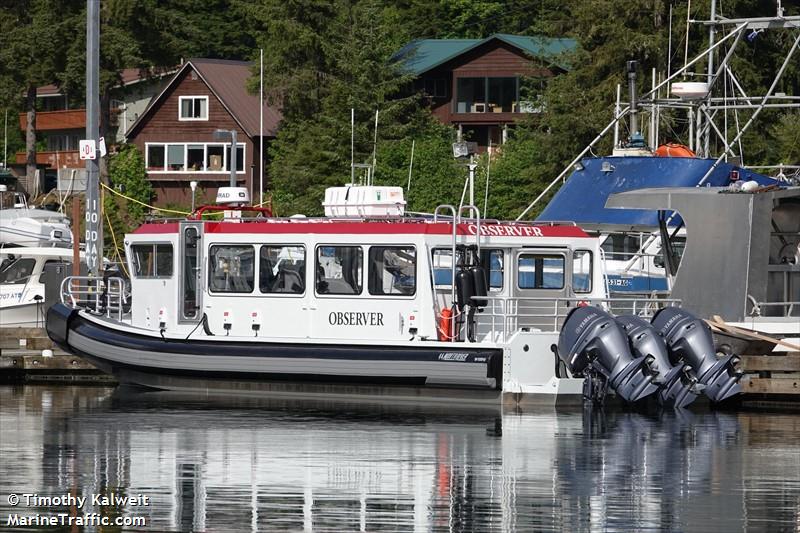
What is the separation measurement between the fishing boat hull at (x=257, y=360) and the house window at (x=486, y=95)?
148 feet

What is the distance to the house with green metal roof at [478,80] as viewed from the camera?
66.6 meters

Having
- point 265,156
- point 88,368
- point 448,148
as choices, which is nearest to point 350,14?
point 265,156

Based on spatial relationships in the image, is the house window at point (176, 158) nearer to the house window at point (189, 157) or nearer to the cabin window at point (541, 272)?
the house window at point (189, 157)

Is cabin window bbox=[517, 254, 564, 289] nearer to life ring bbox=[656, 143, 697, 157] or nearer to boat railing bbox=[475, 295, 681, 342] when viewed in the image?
boat railing bbox=[475, 295, 681, 342]

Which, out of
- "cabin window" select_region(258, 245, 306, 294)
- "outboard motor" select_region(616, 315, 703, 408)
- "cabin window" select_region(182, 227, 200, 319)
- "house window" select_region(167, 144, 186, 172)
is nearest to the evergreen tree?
"house window" select_region(167, 144, 186, 172)

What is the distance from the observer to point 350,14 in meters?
60.9

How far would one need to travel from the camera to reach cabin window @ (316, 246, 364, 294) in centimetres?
2241

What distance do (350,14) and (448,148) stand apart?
12.7m

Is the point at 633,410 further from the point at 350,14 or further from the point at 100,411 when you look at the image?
the point at 350,14

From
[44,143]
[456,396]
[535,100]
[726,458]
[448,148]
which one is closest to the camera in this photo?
[726,458]

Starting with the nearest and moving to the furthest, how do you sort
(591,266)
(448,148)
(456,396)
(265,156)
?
(456,396) < (591,266) < (448,148) < (265,156)

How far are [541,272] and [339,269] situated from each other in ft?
10.1

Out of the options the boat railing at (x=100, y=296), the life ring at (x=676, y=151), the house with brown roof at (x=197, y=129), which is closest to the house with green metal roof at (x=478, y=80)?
the house with brown roof at (x=197, y=129)

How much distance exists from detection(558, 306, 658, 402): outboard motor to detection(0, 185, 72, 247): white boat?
19651mm
